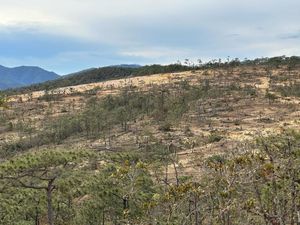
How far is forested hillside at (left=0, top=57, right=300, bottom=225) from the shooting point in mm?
11298

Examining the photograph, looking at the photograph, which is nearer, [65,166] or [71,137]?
[65,166]

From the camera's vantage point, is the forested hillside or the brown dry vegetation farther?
the brown dry vegetation

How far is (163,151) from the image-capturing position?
30.6 metres

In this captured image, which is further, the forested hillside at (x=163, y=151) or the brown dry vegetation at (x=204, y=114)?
the brown dry vegetation at (x=204, y=114)

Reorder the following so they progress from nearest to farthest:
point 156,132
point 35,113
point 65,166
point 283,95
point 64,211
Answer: point 65,166 < point 64,211 < point 156,132 < point 283,95 < point 35,113

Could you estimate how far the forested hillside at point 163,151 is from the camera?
11298mm

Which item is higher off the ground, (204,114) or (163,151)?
(204,114)

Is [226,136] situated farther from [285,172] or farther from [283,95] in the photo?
[285,172]

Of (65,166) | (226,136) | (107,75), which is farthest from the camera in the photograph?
(107,75)

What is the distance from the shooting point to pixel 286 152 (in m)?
11.5

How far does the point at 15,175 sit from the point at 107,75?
99.0m

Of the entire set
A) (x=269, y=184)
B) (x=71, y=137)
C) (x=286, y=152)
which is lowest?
(x=71, y=137)

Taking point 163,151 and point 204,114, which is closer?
point 163,151

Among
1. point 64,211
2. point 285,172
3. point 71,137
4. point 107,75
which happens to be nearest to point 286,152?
point 285,172
